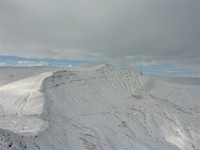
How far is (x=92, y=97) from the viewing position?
2352 centimetres

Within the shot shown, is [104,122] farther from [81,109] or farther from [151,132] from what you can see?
[151,132]

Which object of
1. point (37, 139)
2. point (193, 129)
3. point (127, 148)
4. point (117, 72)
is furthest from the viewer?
point (117, 72)

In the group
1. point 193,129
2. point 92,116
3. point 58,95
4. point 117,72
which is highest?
point 117,72

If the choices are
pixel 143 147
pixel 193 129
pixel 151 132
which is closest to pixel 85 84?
pixel 151 132

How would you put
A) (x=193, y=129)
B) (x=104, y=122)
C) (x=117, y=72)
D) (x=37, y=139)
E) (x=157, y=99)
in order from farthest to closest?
(x=117, y=72), (x=157, y=99), (x=193, y=129), (x=104, y=122), (x=37, y=139)

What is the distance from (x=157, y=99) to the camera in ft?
95.9

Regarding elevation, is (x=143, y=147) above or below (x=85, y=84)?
below

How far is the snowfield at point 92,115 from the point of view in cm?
1298

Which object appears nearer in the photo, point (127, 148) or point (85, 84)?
point (127, 148)

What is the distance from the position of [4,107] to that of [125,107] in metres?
12.7

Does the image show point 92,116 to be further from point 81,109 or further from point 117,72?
point 117,72

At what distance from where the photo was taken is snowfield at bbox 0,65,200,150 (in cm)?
1298

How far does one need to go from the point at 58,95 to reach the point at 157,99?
14980 mm

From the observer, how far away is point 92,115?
1988 cm
